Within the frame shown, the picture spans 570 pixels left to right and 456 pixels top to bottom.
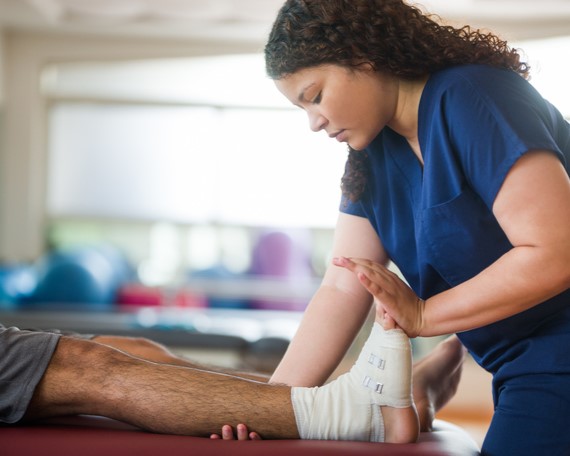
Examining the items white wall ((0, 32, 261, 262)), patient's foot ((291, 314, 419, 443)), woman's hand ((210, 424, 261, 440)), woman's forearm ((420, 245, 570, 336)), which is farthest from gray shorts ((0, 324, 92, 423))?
white wall ((0, 32, 261, 262))

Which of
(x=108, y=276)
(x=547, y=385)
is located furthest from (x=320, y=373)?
(x=108, y=276)

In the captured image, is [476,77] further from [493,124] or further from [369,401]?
[369,401]

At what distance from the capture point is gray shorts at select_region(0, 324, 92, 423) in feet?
4.65

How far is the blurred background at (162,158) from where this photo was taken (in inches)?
244

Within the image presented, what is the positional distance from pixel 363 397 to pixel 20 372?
0.61 metres

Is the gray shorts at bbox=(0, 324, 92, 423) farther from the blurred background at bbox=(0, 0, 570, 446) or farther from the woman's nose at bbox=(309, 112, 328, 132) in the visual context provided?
the blurred background at bbox=(0, 0, 570, 446)

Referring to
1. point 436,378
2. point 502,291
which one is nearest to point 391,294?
point 502,291

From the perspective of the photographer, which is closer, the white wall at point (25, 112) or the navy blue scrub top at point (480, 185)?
the navy blue scrub top at point (480, 185)

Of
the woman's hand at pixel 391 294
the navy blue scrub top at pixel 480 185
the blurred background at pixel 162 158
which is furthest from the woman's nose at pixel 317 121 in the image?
the blurred background at pixel 162 158

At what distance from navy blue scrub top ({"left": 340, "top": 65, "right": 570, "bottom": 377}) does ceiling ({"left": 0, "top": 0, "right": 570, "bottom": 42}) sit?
4122 millimetres

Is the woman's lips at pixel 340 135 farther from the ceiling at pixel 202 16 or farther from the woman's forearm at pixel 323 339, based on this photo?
the ceiling at pixel 202 16

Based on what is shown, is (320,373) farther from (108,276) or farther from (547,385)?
(108,276)

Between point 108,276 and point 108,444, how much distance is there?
448 centimetres

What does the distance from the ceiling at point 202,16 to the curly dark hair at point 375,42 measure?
4.03 metres
